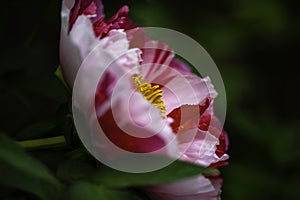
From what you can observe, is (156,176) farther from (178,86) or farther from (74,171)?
(178,86)

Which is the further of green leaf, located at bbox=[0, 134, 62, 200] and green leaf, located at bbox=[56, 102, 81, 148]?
green leaf, located at bbox=[56, 102, 81, 148]

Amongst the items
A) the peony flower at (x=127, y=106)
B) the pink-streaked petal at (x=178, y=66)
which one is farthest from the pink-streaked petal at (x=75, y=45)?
the pink-streaked petal at (x=178, y=66)

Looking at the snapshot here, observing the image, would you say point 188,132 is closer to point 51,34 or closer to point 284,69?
point 51,34

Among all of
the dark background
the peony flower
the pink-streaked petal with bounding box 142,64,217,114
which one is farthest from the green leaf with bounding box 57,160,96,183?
the dark background

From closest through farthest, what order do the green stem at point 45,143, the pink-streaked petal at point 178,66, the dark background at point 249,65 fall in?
the green stem at point 45,143, the pink-streaked petal at point 178,66, the dark background at point 249,65

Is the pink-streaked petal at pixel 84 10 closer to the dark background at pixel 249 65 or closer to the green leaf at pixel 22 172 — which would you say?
the green leaf at pixel 22 172

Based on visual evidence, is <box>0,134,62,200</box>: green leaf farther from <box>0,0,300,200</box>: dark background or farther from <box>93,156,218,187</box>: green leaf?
<box>0,0,300,200</box>: dark background

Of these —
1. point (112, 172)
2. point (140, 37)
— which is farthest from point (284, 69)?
point (112, 172)
